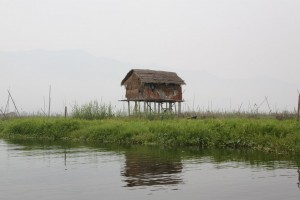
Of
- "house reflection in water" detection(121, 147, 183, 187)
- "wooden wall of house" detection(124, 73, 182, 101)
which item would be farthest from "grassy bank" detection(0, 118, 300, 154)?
"wooden wall of house" detection(124, 73, 182, 101)

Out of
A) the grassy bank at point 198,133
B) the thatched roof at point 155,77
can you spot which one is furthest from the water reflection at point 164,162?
the thatched roof at point 155,77

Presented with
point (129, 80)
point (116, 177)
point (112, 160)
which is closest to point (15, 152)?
point (112, 160)

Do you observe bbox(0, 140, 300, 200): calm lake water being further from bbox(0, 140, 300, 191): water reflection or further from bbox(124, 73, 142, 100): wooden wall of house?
bbox(124, 73, 142, 100): wooden wall of house

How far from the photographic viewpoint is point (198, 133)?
19062 millimetres

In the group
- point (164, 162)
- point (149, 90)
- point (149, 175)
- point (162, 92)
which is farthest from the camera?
point (162, 92)

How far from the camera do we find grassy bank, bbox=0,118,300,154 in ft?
55.6

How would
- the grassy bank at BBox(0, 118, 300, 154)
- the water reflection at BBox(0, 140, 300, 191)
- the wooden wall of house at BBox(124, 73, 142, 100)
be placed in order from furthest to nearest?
the wooden wall of house at BBox(124, 73, 142, 100) → the grassy bank at BBox(0, 118, 300, 154) → the water reflection at BBox(0, 140, 300, 191)

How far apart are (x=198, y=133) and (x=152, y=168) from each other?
24.5ft

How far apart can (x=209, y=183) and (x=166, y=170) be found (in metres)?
2.06

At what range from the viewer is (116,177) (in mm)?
10625

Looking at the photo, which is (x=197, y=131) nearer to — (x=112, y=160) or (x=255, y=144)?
(x=255, y=144)

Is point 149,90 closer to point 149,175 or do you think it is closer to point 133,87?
point 133,87

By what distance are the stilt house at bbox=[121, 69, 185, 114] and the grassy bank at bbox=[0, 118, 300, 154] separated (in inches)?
425

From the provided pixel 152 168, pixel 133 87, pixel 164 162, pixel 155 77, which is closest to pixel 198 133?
pixel 164 162
